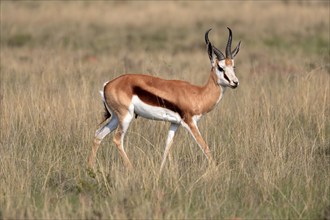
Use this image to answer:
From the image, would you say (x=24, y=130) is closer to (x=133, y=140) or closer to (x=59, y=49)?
(x=133, y=140)

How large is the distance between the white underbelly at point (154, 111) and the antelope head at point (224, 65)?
562 mm

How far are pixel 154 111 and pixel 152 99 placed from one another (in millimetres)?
113

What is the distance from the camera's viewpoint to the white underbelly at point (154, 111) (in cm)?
→ 730

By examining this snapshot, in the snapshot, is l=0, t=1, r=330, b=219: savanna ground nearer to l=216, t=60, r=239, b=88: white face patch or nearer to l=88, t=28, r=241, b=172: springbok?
l=88, t=28, r=241, b=172: springbok

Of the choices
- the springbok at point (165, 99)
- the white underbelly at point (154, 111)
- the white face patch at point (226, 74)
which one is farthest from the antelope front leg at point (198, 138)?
the white face patch at point (226, 74)

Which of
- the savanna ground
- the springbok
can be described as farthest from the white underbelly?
the savanna ground

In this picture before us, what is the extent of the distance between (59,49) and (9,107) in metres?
8.22

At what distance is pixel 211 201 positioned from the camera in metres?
6.14

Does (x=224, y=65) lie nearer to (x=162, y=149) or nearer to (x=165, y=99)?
(x=165, y=99)

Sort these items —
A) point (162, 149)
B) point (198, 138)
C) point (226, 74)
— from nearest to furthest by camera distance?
point (198, 138), point (226, 74), point (162, 149)

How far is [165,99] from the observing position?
7.30 m

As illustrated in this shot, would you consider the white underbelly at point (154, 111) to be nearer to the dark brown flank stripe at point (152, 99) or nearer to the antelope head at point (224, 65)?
the dark brown flank stripe at point (152, 99)

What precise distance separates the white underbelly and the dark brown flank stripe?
0.09 ft

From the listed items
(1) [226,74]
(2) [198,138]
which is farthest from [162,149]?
(1) [226,74]
